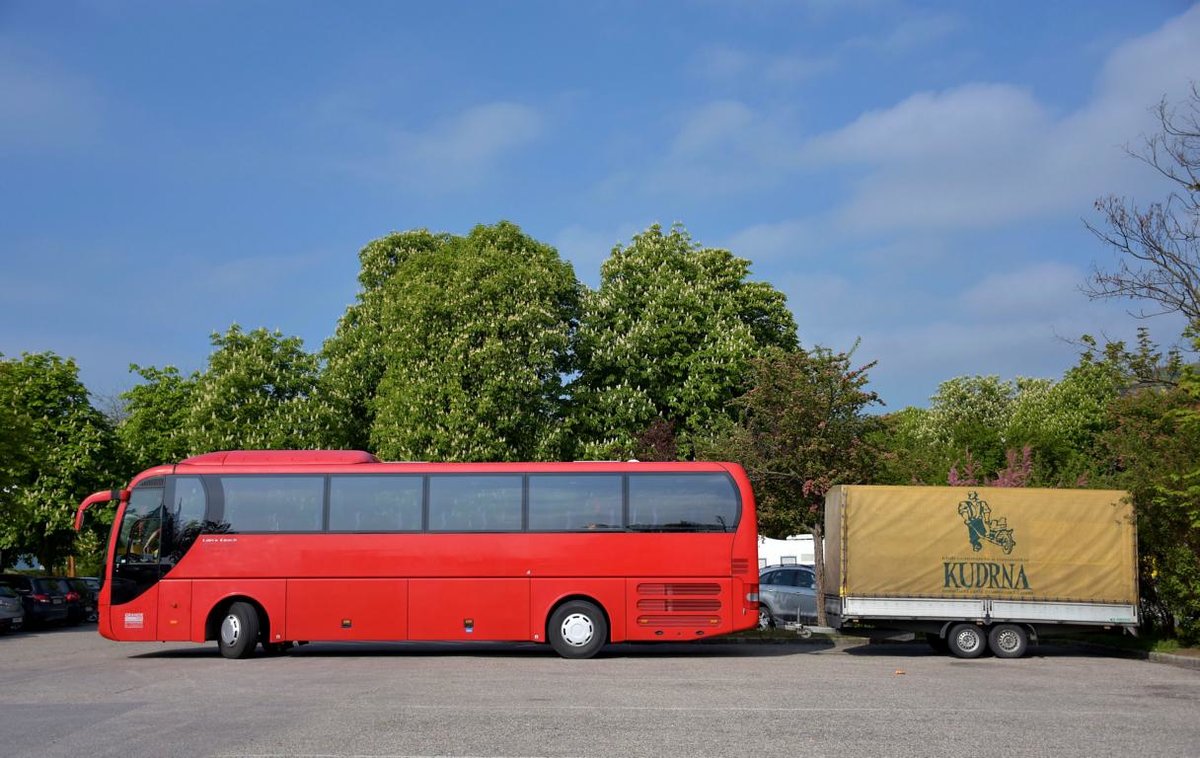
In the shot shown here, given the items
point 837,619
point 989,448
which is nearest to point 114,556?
point 837,619

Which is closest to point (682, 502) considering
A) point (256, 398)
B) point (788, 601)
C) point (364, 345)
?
point (788, 601)

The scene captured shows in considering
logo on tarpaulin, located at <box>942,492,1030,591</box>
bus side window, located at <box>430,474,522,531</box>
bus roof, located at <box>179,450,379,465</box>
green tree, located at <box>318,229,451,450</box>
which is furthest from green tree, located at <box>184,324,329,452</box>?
logo on tarpaulin, located at <box>942,492,1030,591</box>

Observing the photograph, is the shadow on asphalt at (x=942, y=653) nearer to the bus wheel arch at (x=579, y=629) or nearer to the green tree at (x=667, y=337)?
the bus wheel arch at (x=579, y=629)

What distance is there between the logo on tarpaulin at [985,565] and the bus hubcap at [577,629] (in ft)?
20.4

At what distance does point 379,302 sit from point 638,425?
13.2m

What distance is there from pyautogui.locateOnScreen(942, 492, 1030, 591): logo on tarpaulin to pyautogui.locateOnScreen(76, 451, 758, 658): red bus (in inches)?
141

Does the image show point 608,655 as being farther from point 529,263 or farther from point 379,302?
point 379,302

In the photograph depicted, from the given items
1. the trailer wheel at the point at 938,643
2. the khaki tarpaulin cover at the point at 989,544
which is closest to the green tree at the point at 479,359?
the trailer wheel at the point at 938,643

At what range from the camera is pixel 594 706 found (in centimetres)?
1295

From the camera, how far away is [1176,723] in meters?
12.0

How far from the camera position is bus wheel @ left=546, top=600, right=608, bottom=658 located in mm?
20453

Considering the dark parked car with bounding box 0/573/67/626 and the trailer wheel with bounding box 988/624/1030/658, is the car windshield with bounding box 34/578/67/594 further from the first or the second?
the trailer wheel with bounding box 988/624/1030/658

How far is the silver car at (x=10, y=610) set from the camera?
2921cm

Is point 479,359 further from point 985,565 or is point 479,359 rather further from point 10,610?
point 985,565
